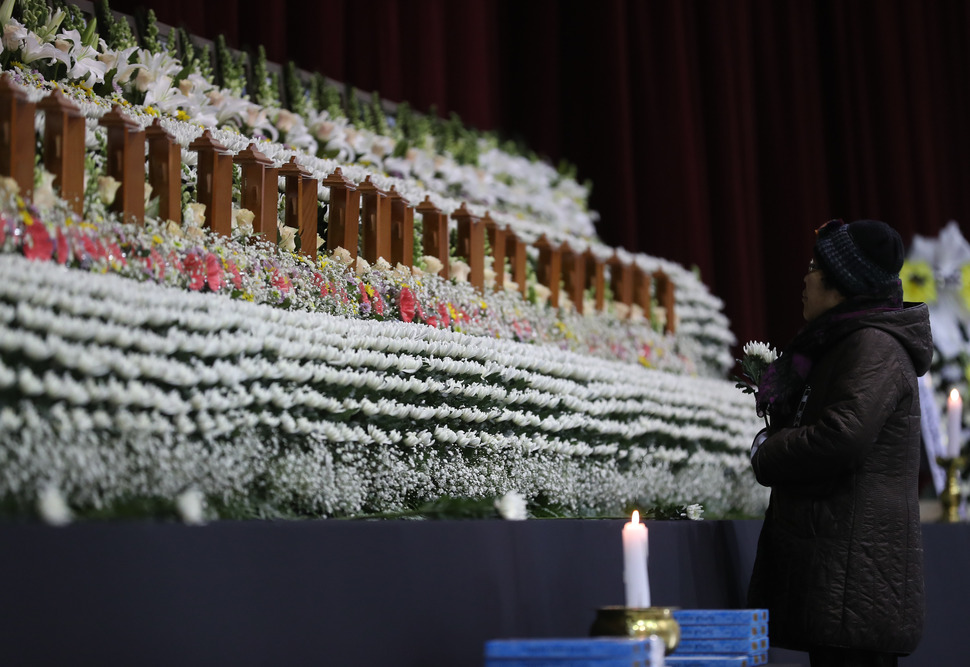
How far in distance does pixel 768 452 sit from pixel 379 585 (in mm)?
838

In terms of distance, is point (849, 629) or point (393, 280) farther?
point (393, 280)

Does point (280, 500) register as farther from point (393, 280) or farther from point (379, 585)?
point (393, 280)

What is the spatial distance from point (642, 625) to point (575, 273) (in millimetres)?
2100

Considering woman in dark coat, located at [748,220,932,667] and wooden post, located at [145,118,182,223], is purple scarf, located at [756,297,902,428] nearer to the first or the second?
woman in dark coat, located at [748,220,932,667]

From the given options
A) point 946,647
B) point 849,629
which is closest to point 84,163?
point 849,629

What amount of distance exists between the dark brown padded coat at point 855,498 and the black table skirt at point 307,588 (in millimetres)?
339

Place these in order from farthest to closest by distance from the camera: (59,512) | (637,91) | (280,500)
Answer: (637,91) → (280,500) → (59,512)

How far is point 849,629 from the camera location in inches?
85.5

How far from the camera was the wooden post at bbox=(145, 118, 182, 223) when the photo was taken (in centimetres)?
229


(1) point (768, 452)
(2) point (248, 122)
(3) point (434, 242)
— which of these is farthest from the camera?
(2) point (248, 122)

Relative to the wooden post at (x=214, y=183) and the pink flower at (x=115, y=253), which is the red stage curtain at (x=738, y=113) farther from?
the pink flower at (x=115, y=253)

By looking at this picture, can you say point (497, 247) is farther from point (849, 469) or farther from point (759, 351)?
point (849, 469)

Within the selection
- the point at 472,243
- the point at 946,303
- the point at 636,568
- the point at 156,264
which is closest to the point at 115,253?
the point at 156,264

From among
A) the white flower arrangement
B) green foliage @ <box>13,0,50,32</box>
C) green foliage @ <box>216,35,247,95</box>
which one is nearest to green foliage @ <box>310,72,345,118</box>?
green foliage @ <box>216,35,247,95</box>
